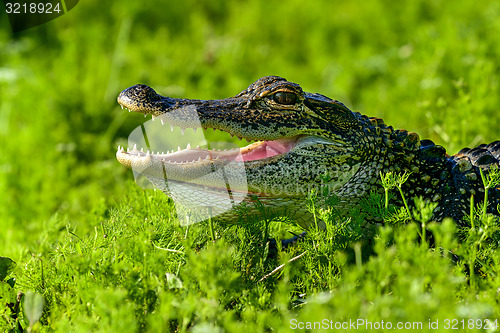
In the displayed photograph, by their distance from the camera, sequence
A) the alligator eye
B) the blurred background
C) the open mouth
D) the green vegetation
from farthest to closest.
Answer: the blurred background → the alligator eye → the open mouth → the green vegetation

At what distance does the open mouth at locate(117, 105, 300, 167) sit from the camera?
3.13 meters

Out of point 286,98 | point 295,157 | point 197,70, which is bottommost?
point 295,157

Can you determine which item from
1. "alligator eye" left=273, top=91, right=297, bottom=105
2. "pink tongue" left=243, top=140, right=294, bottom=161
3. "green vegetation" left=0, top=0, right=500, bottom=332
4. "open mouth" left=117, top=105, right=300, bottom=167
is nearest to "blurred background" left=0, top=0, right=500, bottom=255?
"green vegetation" left=0, top=0, right=500, bottom=332

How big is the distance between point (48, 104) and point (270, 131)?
3.74m

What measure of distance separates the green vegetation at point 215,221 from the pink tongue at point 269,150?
0.50m

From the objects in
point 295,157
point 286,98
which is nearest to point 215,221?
point 295,157

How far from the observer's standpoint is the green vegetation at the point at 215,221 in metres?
2.29

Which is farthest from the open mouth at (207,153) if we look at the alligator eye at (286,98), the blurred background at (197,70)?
the blurred background at (197,70)

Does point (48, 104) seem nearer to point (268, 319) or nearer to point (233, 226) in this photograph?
point (233, 226)

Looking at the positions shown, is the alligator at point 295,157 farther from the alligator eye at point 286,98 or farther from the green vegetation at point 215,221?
the green vegetation at point 215,221

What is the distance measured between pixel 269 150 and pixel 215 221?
642 mm

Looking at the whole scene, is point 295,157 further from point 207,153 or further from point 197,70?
point 197,70

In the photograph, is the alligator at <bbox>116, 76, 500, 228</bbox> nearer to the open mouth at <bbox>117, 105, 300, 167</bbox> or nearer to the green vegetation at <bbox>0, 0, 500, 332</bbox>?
the open mouth at <bbox>117, 105, 300, 167</bbox>

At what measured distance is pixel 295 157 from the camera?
3279 millimetres
